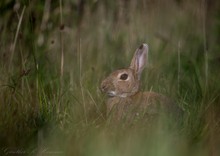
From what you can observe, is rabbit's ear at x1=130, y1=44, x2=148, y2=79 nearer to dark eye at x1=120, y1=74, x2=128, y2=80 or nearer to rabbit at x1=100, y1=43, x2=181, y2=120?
rabbit at x1=100, y1=43, x2=181, y2=120

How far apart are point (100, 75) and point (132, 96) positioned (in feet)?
1.89

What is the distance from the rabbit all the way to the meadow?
0.10m

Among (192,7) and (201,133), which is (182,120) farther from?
(192,7)

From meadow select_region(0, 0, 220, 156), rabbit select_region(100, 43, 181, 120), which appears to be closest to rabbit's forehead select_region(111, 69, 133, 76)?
rabbit select_region(100, 43, 181, 120)

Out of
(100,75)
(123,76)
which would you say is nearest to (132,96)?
(123,76)

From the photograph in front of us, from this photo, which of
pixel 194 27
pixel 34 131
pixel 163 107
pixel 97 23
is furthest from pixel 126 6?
pixel 34 131

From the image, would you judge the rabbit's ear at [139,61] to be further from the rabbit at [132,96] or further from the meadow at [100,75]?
the meadow at [100,75]

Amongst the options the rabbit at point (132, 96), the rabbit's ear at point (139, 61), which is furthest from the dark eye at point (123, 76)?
the rabbit's ear at point (139, 61)

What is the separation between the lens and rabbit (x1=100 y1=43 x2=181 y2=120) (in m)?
4.96

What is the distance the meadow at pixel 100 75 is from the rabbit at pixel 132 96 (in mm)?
98

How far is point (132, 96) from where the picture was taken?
18.6 ft

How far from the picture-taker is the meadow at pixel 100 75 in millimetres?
4160

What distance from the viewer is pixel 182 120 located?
4652mm

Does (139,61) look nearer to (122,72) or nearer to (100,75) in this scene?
(122,72)
